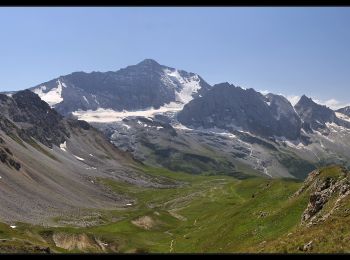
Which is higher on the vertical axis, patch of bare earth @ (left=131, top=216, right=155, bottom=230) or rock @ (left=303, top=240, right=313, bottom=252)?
rock @ (left=303, top=240, right=313, bottom=252)

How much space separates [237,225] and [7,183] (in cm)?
13651

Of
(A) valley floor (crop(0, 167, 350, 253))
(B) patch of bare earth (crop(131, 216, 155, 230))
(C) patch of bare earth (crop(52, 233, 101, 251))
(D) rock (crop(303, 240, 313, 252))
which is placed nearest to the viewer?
(D) rock (crop(303, 240, 313, 252))

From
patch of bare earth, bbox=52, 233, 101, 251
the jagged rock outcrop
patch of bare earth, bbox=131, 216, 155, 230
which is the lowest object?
patch of bare earth, bbox=131, 216, 155, 230

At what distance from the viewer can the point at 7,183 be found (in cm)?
18875

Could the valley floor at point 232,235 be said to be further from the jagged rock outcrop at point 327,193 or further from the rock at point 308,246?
the jagged rock outcrop at point 327,193

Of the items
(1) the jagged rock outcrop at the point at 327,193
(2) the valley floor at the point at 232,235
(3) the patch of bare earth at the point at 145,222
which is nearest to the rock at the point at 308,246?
(2) the valley floor at the point at 232,235

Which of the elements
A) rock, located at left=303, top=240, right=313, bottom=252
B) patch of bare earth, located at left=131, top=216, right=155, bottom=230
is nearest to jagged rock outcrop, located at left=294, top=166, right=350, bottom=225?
rock, located at left=303, top=240, right=313, bottom=252

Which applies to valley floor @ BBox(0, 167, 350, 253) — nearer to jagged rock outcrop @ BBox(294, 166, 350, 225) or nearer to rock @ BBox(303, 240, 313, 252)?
rock @ BBox(303, 240, 313, 252)

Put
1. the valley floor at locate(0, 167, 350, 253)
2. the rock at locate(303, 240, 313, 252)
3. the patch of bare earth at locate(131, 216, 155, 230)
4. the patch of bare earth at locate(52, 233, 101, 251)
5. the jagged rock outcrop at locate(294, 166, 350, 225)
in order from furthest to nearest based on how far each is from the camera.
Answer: the patch of bare earth at locate(131, 216, 155, 230), the patch of bare earth at locate(52, 233, 101, 251), the jagged rock outcrop at locate(294, 166, 350, 225), the valley floor at locate(0, 167, 350, 253), the rock at locate(303, 240, 313, 252)

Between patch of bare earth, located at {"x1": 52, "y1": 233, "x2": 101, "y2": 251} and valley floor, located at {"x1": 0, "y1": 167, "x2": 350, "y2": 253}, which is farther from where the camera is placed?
patch of bare earth, located at {"x1": 52, "y1": 233, "x2": 101, "y2": 251}

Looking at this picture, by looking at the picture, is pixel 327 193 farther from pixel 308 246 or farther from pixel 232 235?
pixel 308 246
